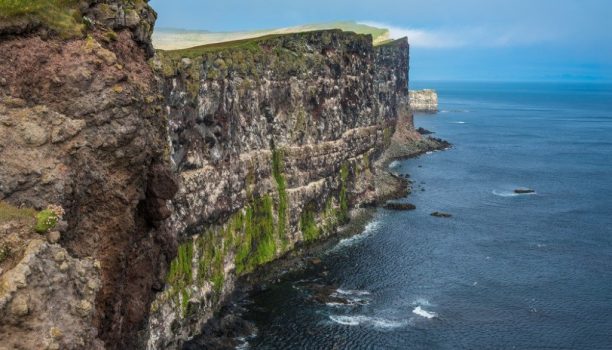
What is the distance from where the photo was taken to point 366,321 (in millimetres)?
72438

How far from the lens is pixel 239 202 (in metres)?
→ 79.1

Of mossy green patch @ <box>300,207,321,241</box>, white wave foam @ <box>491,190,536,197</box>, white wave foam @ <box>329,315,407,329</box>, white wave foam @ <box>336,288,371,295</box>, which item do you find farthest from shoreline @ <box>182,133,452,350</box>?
white wave foam @ <box>491,190,536,197</box>

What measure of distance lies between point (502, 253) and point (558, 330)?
97.7 feet

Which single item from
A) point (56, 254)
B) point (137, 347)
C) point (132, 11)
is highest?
point (132, 11)

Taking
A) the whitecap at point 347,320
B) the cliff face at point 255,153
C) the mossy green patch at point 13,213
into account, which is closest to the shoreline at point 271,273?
the cliff face at point 255,153

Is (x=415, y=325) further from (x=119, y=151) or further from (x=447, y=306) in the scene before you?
(x=119, y=151)

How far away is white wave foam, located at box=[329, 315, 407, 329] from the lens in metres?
71.4

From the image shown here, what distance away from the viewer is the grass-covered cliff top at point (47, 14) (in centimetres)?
2977

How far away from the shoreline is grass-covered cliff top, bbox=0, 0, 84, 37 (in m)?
39.9

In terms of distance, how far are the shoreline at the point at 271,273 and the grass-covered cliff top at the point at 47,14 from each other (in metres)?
39.9

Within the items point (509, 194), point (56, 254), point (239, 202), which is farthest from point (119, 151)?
point (509, 194)

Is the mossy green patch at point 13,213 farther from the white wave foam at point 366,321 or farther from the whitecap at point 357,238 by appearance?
the whitecap at point 357,238

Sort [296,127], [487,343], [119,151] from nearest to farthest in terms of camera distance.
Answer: [119,151]
[487,343]
[296,127]

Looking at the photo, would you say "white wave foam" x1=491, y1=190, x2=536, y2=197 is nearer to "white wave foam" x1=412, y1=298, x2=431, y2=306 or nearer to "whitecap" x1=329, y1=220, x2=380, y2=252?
"whitecap" x1=329, y1=220, x2=380, y2=252
